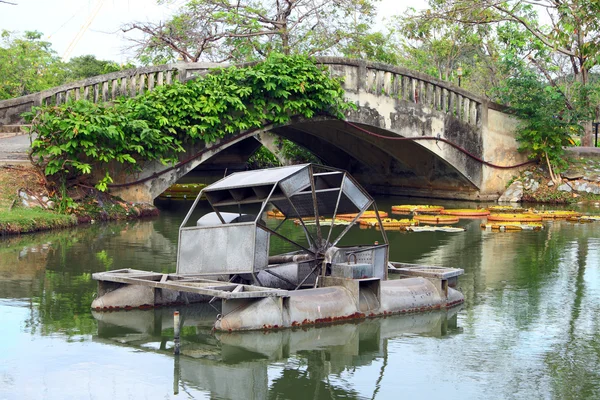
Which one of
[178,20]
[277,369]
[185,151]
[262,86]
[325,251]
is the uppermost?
[178,20]

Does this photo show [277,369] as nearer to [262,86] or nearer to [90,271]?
[90,271]

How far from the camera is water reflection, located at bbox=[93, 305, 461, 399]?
7824mm

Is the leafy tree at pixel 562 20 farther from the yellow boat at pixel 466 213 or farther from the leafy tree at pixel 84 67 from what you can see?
the leafy tree at pixel 84 67

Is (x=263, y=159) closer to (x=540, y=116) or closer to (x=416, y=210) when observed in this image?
(x=540, y=116)

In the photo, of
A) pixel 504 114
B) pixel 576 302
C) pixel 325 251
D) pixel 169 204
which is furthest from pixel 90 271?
pixel 504 114

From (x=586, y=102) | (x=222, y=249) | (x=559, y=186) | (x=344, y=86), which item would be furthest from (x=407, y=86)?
(x=222, y=249)

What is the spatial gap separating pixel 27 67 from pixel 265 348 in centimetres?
3638

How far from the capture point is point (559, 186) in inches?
1030

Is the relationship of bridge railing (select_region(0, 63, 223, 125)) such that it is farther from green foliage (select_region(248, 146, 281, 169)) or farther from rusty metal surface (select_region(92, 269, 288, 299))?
green foliage (select_region(248, 146, 281, 169))

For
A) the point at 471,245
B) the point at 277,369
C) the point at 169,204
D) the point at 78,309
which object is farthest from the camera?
the point at 169,204

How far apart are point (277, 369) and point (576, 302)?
4984 mm

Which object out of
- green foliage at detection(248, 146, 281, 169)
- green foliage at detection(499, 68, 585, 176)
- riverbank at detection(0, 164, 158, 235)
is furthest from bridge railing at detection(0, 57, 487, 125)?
green foliage at detection(248, 146, 281, 169)

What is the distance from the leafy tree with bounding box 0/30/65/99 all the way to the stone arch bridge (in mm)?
13308

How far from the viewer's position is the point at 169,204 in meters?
25.6
